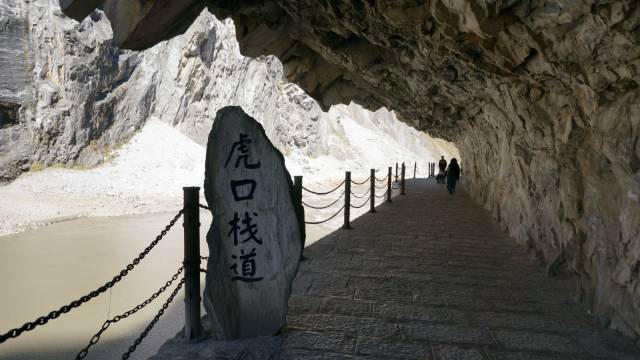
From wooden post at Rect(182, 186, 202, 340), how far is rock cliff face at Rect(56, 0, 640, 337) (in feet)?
9.28

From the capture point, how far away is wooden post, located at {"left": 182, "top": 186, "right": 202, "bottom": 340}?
3.22 meters

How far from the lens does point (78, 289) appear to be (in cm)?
838

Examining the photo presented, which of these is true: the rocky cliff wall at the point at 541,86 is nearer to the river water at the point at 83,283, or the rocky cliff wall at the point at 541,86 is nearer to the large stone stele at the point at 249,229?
the large stone stele at the point at 249,229

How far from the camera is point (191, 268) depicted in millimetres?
3225

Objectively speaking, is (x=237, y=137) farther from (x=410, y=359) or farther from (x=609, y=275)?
(x=609, y=275)

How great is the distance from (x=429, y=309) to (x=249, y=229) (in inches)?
73.7

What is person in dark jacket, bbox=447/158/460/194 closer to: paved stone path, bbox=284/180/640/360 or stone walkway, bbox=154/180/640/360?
paved stone path, bbox=284/180/640/360

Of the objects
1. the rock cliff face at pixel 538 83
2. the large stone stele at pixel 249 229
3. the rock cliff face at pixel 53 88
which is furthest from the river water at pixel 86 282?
the rock cliff face at pixel 53 88

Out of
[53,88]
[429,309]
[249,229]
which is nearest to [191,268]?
[249,229]

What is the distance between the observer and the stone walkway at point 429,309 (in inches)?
120

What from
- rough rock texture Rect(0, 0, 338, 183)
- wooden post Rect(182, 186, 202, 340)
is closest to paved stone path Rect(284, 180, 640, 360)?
wooden post Rect(182, 186, 202, 340)

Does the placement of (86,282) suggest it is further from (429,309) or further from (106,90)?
(106,90)

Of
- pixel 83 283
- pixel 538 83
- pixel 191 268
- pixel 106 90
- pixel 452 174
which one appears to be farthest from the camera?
pixel 106 90

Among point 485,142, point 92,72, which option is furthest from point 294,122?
point 485,142
